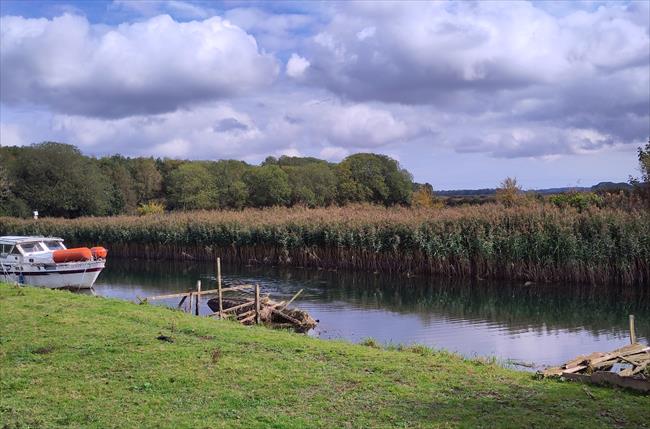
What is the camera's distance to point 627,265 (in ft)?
92.7

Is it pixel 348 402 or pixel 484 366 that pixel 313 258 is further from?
pixel 348 402

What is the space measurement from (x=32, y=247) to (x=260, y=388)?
95.2 feet

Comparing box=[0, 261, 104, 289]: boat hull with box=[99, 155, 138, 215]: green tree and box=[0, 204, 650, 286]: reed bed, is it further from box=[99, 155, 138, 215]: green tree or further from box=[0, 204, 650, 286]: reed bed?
box=[99, 155, 138, 215]: green tree

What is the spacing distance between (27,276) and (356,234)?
18.5 meters

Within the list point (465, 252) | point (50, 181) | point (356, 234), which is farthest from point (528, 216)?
point (50, 181)

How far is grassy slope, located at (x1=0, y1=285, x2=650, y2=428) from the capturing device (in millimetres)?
8000

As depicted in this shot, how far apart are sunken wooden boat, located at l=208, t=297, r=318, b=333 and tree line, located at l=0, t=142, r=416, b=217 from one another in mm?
51259

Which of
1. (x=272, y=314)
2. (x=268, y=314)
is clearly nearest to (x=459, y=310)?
(x=272, y=314)

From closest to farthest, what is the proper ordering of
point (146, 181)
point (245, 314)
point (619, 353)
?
point (619, 353)
point (245, 314)
point (146, 181)

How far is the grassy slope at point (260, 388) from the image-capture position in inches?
315

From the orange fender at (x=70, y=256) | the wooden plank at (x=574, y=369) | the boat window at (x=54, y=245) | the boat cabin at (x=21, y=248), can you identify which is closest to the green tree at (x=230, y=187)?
the boat window at (x=54, y=245)

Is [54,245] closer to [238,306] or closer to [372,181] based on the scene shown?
[238,306]

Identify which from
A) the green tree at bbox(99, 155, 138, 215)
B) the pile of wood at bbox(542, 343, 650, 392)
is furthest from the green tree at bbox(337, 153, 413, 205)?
the pile of wood at bbox(542, 343, 650, 392)

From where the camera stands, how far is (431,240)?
35.1 meters
